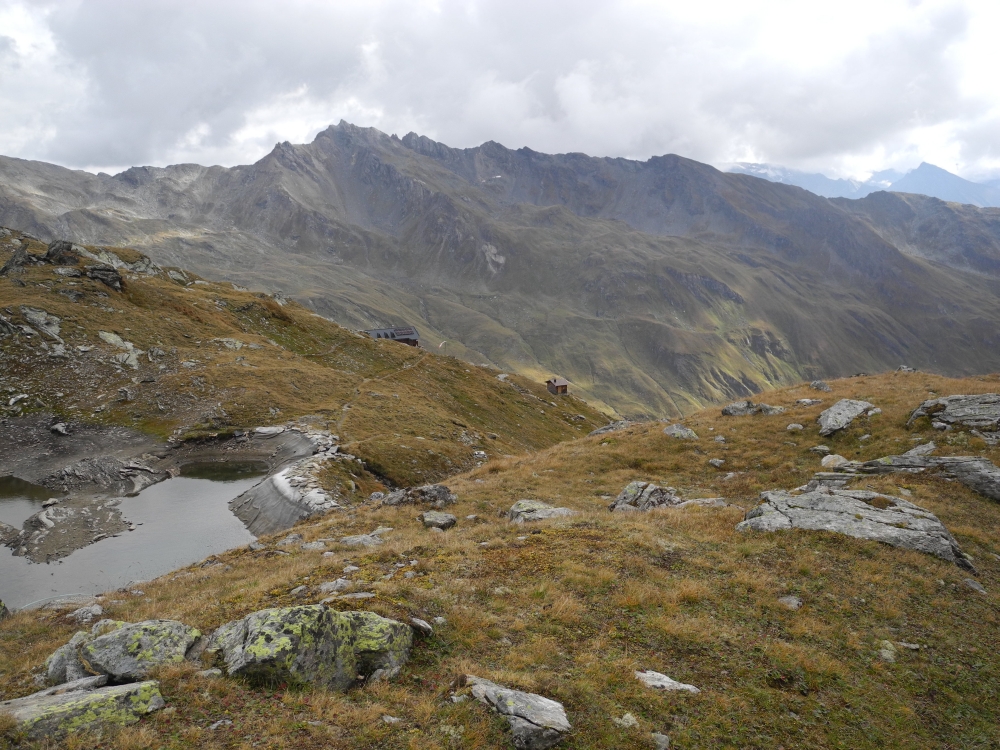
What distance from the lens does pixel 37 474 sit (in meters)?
47.8

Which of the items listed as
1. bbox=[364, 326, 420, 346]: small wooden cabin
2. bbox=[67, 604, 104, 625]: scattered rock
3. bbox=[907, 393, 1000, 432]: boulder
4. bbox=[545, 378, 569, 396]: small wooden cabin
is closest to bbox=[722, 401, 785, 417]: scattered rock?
bbox=[907, 393, 1000, 432]: boulder

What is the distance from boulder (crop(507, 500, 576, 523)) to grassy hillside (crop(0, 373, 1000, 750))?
1.68 m

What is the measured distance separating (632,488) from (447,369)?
264ft

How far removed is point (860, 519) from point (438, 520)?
19362 mm

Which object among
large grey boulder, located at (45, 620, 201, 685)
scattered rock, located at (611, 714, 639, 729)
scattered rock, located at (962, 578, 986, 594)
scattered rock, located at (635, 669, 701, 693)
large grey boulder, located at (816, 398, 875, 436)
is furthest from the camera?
large grey boulder, located at (816, 398, 875, 436)

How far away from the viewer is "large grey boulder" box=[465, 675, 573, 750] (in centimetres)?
1029

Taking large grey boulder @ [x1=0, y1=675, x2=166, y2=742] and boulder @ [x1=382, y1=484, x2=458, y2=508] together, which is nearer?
large grey boulder @ [x1=0, y1=675, x2=166, y2=742]

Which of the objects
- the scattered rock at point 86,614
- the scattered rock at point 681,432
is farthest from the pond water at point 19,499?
the scattered rock at point 681,432

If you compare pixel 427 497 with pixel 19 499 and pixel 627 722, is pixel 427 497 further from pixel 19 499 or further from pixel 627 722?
pixel 19 499

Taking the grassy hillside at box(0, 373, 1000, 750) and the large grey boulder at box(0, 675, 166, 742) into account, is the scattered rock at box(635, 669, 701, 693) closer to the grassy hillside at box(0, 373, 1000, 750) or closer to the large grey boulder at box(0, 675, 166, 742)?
the grassy hillside at box(0, 373, 1000, 750)

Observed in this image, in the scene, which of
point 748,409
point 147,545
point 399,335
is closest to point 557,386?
point 399,335

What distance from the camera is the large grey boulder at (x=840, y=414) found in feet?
114

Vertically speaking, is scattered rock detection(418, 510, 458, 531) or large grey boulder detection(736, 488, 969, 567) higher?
large grey boulder detection(736, 488, 969, 567)

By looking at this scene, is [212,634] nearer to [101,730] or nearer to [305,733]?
[101,730]
